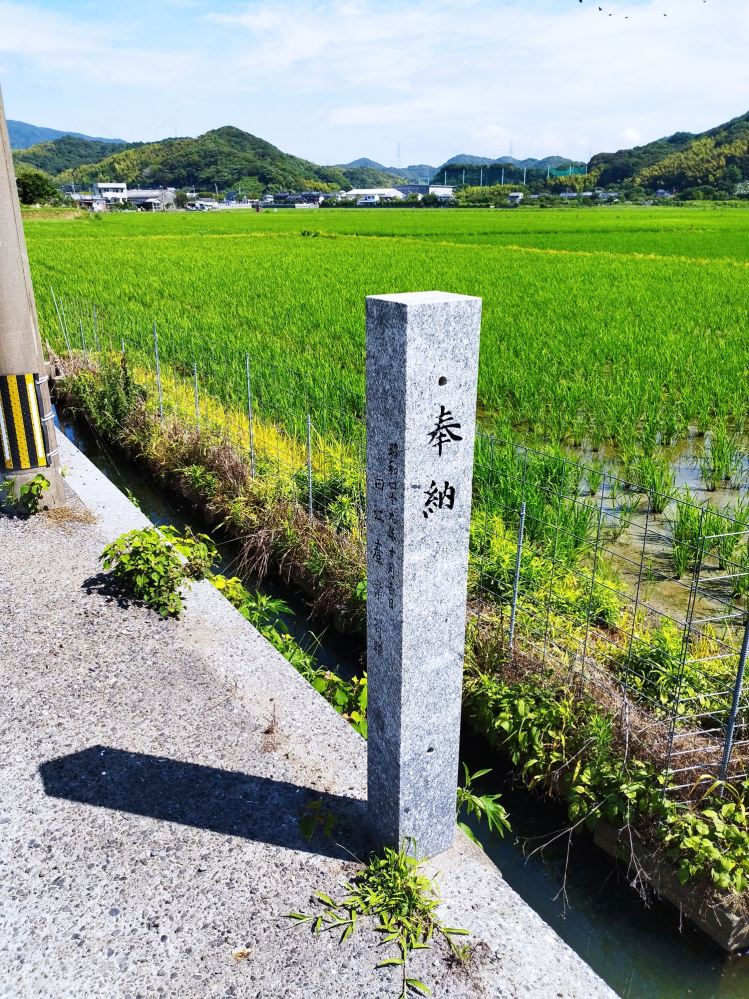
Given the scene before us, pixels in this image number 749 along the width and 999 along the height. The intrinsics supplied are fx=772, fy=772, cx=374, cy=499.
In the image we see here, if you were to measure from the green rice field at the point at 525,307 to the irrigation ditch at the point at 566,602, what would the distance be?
42.0 inches

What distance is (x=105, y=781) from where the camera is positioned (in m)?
2.71

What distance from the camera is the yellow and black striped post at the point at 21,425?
472 cm

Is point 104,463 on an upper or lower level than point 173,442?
lower

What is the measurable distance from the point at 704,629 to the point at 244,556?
2816 mm

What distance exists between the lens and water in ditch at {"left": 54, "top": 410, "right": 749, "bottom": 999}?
255cm

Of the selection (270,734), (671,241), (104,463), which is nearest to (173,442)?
(104,463)

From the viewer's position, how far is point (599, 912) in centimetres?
281

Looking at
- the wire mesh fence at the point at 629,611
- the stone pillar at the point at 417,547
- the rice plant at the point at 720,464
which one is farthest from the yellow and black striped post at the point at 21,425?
the rice plant at the point at 720,464

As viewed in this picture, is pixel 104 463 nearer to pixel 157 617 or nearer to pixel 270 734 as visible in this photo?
pixel 157 617

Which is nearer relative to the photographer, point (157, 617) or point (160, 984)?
point (160, 984)

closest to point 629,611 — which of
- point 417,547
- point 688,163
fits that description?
point 417,547

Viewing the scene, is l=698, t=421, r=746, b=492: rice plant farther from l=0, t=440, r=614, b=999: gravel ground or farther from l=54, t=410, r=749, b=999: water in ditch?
l=0, t=440, r=614, b=999: gravel ground

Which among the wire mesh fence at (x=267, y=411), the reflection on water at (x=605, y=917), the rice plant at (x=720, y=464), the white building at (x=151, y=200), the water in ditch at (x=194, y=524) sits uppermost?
the white building at (x=151, y=200)

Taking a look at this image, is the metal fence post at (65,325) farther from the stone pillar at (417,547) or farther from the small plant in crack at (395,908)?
the small plant in crack at (395,908)
